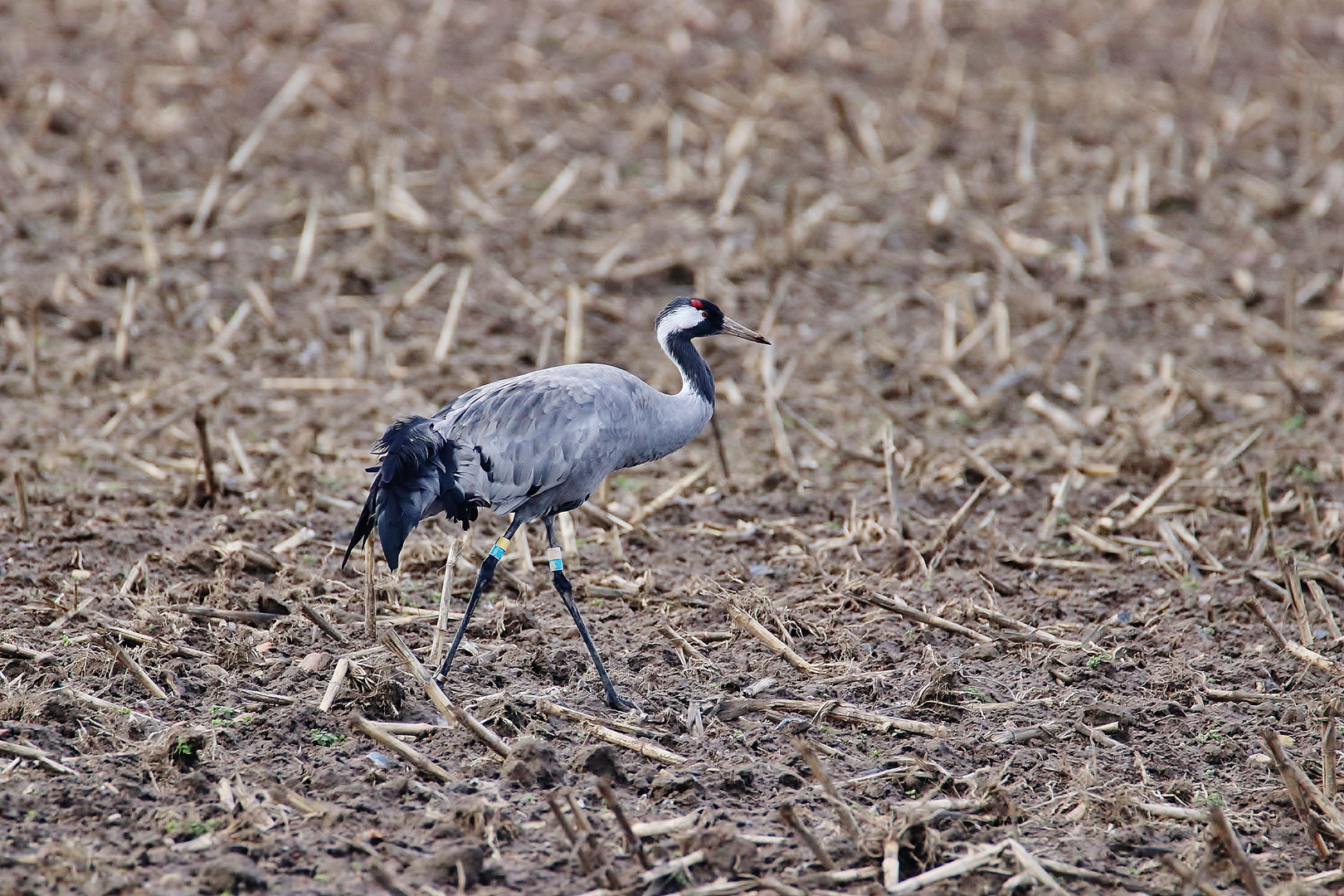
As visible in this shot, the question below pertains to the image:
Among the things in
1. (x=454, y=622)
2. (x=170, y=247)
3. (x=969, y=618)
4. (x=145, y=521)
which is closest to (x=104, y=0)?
(x=170, y=247)

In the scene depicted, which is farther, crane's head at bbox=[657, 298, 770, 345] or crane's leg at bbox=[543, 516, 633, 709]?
crane's head at bbox=[657, 298, 770, 345]

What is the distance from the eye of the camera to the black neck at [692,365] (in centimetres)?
A: 693

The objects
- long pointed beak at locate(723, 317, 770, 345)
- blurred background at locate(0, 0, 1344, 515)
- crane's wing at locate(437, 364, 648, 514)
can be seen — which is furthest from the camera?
blurred background at locate(0, 0, 1344, 515)

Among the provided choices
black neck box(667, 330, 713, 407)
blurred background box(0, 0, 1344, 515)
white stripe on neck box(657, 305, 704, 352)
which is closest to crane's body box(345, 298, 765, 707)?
black neck box(667, 330, 713, 407)

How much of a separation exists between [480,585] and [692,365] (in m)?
1.53

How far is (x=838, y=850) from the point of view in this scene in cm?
491

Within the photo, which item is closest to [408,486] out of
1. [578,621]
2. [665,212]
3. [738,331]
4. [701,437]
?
[578,621]

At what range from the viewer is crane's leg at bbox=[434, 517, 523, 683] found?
19.7 ft

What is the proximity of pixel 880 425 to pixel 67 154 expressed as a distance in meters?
7.27

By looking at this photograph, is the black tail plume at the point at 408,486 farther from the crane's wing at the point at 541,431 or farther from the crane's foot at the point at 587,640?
the crane's foot at the point at 587,640

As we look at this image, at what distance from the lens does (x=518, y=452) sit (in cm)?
627

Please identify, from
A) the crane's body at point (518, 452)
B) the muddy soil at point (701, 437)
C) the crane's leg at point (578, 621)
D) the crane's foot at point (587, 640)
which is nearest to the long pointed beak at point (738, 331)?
the crane's body at point (518, 452)

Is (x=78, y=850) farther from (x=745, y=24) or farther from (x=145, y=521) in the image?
(x=745, y=24)

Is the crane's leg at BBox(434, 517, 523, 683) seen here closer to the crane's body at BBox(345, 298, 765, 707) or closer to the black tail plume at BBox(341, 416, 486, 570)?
the crane's body at BBox(345, 298, 765, 707)
